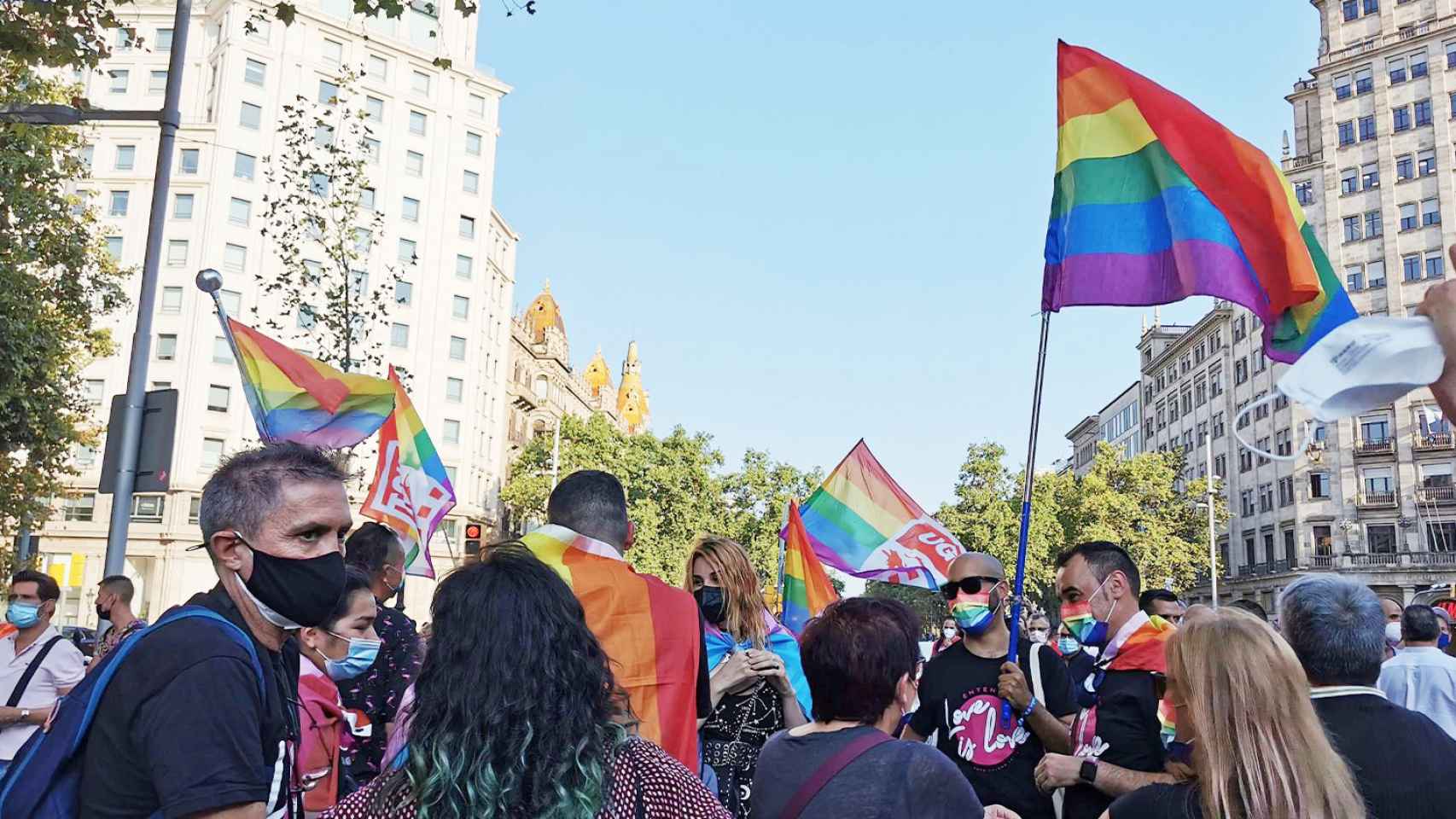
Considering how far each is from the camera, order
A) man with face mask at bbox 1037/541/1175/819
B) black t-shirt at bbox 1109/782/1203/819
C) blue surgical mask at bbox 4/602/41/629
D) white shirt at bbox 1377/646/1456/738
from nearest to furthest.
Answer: black t-shirt at bbox 1109/782/1203/819
man with face mask at bbox 1037/541/1175/819
white shirt at bbox 1377/646/1456/738
blue surgical mask at bbox 4/602/41/629

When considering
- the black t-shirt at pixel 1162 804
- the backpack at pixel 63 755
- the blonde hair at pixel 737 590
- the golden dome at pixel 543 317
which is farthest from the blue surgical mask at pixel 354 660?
the golden dome at pixel 543 317

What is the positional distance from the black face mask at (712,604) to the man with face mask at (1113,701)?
1.58 m

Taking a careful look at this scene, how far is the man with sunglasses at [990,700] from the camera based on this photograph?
5.04 meters

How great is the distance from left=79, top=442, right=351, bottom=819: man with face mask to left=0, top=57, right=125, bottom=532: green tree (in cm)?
1667

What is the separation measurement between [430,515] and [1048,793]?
8.80 m

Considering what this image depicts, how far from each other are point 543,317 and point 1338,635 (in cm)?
9231

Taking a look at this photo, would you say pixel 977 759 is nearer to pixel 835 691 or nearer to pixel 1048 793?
pixel 1048 793

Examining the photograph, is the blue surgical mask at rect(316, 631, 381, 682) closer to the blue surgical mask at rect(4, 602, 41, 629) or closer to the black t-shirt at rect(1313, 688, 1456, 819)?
the black t-shirt at rect(1313, 688, 1456, 819)

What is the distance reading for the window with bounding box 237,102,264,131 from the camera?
5656 cm

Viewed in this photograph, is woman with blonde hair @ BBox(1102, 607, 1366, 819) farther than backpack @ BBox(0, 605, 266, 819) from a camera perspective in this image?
Yes

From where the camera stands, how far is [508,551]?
274 cm

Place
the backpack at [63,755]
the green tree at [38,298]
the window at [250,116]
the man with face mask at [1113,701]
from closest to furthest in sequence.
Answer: the backpack at [63,755], the man with face mask at [1113,701], the green tree at [38,298], the window at [250,116]

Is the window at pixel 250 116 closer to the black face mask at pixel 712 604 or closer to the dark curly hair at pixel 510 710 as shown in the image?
the black face mask at pixel 712 604

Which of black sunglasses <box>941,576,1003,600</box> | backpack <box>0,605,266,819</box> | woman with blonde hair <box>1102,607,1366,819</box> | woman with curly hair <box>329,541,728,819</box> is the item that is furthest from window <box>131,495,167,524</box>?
woman with blonde hair <box>1102,607,1366,819</box>
